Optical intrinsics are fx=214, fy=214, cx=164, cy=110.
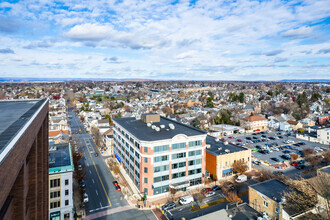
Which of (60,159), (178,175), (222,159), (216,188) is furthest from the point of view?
(222,159)

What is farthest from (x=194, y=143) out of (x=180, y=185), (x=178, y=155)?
(x=180, y=185)

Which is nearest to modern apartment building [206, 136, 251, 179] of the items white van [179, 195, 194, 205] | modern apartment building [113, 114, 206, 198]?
modern apartment building [113, 114, 206, 198]

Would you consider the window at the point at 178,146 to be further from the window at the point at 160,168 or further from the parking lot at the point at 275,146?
the parking lot at the point at 275,146

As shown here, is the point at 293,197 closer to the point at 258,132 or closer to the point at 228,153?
the point at 228,153

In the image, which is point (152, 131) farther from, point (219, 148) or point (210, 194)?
point (210, 194)

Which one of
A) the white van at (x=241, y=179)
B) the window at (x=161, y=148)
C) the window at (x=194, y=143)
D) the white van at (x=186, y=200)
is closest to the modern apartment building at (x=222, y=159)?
the white van at (x=241, y=179)

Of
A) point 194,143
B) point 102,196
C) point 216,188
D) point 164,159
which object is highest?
point 194,143

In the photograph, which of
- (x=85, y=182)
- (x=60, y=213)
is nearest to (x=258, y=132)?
(x=85, y=182)
